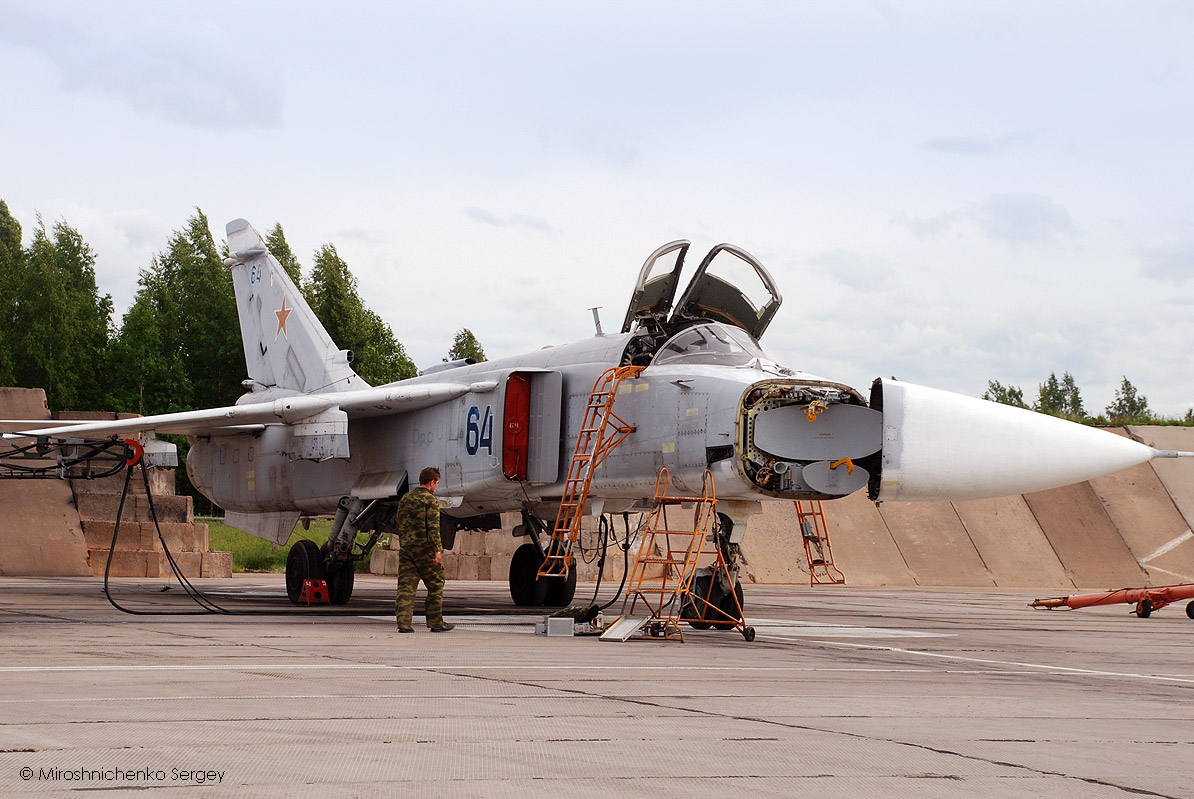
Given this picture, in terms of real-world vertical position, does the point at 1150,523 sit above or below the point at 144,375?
below

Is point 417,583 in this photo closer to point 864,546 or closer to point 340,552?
point 340,552

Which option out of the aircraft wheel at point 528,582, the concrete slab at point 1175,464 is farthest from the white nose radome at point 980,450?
the concrete slab at point 1175,464

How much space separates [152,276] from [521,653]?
52.3 meters

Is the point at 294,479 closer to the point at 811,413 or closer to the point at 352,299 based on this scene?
the point at 811,413

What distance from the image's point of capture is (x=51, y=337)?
4881 centimetres

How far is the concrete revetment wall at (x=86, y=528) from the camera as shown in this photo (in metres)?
23.1

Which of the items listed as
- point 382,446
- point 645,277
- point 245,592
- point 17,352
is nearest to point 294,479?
point 382,446

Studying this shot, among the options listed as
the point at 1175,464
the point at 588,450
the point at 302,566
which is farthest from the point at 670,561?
the point at 1175,464

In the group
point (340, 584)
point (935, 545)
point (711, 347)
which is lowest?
point (340, 584)

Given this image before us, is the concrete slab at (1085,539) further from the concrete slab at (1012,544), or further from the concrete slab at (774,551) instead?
the concrete slab at (774,551)

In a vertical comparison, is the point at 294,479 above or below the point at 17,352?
below

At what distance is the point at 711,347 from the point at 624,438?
4.13ft

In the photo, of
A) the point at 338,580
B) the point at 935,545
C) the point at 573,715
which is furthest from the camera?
the point at 935,545

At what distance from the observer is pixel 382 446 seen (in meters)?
15.1
